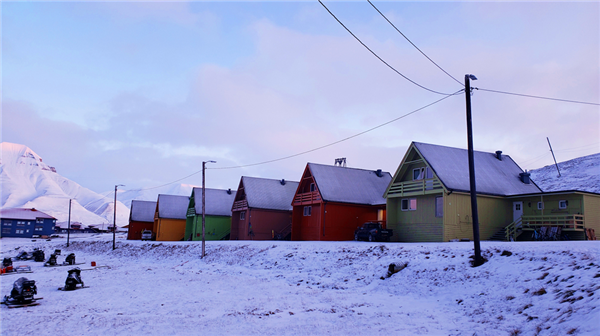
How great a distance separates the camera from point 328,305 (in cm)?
1418

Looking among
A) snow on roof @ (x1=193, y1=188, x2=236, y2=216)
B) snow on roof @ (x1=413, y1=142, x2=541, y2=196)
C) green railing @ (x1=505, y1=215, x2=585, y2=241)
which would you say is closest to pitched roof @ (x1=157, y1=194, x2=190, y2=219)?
snow on roof @ (x1=193, y1=188, x2=236, y2=216)

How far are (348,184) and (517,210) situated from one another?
16.3 meters

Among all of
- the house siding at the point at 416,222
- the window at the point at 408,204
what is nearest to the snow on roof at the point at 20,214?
the house siding at the point at 416,222

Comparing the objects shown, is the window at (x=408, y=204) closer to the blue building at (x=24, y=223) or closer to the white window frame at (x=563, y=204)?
the white window frame at (x=563, y=204)

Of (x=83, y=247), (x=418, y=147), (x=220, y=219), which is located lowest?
(x=83, y=247)

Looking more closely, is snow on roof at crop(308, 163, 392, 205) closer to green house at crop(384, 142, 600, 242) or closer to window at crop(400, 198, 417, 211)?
window at crop(400, 198, 417, 211)

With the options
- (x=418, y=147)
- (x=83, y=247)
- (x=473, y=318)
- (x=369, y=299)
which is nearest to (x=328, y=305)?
(x=369, y=299)

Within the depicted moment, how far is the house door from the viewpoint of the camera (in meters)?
31.4

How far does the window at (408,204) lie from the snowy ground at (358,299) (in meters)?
11.2

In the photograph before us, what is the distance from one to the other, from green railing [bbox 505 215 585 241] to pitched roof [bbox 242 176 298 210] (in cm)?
2596

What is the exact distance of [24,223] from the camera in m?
100

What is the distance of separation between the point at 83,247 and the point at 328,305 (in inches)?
2316

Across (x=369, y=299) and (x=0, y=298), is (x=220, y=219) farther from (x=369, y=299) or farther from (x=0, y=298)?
(x=369, y=299)

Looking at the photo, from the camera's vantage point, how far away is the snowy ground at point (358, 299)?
1091 cm
